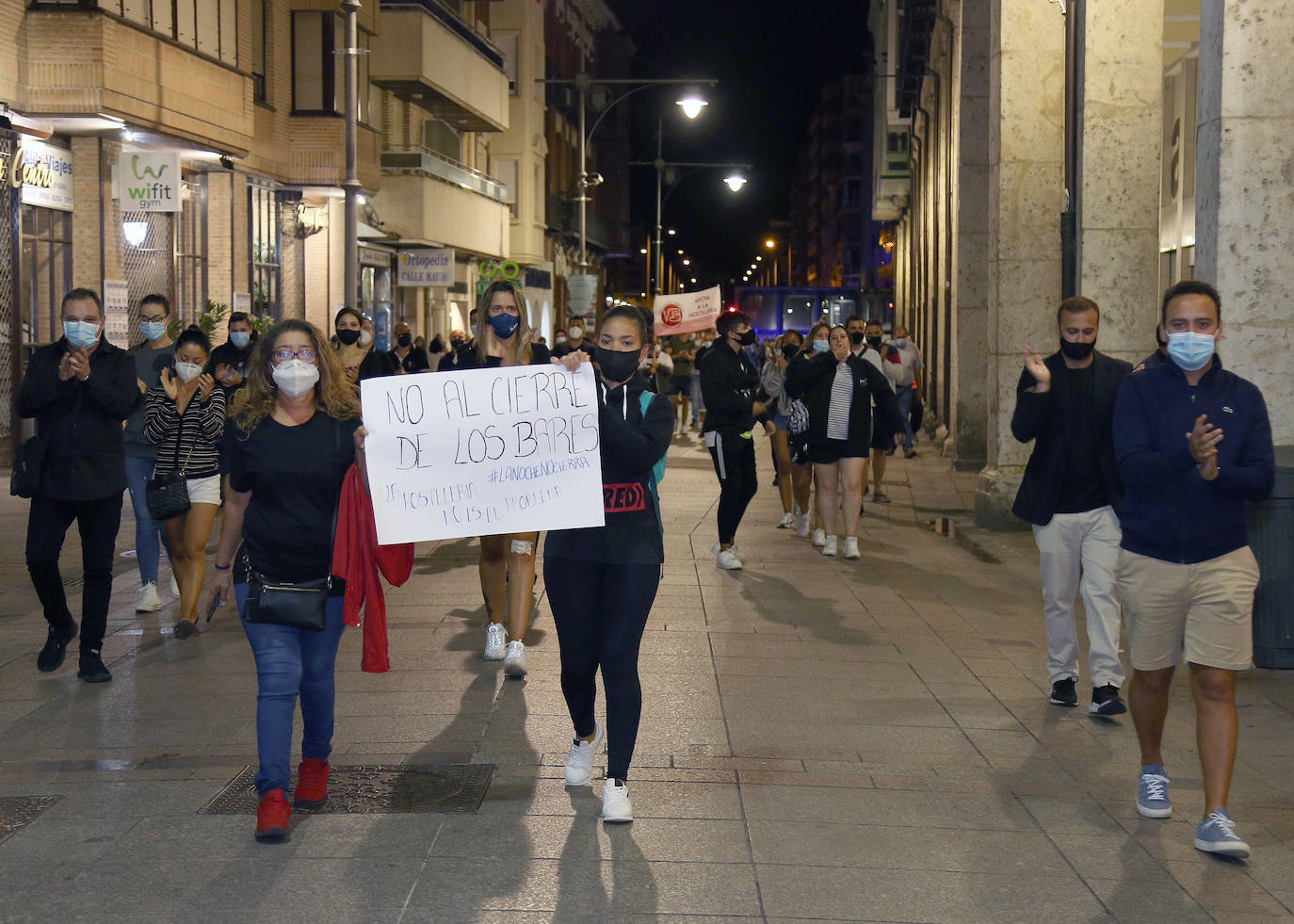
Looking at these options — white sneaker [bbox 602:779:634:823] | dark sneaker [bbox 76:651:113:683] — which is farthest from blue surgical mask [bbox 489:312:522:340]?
white sneaker [bbox 602:779:634:823]

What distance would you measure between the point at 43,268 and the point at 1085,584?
670 inches

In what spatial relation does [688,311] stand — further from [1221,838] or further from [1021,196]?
[1221,838]

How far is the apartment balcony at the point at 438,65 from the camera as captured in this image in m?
34.5

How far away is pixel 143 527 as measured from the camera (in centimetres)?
1005

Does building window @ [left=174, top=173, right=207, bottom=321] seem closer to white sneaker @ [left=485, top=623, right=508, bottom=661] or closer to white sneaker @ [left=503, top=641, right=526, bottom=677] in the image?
white sneaker @ [left=485, top=623, right=508, bottom=661]

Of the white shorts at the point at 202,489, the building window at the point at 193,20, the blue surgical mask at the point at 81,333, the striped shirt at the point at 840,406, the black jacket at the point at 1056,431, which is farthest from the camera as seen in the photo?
the building window at the point at 193,20

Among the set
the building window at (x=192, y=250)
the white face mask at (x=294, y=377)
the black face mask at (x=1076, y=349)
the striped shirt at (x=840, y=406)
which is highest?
the building window at (x=192, y=250)

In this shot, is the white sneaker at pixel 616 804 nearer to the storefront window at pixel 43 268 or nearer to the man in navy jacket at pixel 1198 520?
the man in navy jacket at pixel 1198 520

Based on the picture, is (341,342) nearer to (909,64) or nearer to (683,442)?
(683,442)

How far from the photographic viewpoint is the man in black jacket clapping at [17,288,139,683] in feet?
26.4

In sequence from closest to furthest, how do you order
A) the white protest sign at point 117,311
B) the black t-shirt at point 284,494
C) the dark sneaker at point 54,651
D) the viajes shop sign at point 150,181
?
the black t-shirt at point 284,494 → the dark sneaker at point 54,651 → the viajes shop sign at point 150,181 → the white protest sign at point 117,311

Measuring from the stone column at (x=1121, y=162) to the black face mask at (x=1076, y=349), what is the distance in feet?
22.0

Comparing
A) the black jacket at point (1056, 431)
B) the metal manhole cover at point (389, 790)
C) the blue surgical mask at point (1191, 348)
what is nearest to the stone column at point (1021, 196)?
the black jacket at point (1056, 431)

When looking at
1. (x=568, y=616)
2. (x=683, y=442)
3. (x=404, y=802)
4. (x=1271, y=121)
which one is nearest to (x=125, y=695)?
(x=404, y=802)
